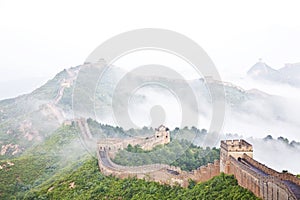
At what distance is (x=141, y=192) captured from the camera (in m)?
30.2

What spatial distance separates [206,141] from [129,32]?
19.9 metres

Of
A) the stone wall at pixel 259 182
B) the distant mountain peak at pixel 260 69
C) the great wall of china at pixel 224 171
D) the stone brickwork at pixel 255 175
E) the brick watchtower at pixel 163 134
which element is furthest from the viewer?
the distant mountain peak at pixel 260 69

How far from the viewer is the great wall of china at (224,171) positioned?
19.3m

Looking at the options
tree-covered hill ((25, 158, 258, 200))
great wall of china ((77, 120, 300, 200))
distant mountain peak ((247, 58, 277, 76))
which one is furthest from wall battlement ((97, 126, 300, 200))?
distant mountain peak ((247, 58, 277, 76))

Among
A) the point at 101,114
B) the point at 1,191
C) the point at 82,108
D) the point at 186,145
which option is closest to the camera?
the point at 186,145

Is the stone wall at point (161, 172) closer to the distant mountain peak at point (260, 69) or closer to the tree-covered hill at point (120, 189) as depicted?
the tree-covered hill at point (120, 189)

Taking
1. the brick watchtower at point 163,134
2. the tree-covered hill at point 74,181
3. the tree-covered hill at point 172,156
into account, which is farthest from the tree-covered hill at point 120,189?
the brick watchtower at point 163,134

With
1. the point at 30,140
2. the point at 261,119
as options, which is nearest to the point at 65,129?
the point at 30,140

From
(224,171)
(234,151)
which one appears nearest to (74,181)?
(224,171)

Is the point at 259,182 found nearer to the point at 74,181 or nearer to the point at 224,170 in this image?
the point at 224,170

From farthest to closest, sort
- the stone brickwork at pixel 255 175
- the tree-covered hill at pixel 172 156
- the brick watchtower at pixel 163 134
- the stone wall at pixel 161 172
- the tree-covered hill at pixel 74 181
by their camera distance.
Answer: the brick watchtower at pixel 163 134 < the tree-covered hill at pixel 172 156 < the stone wall at pixel 161 172 < the tree-covered hill at pixel 74 181 < the stone brickwork at pixel 255 175

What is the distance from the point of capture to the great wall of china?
19.3 meters

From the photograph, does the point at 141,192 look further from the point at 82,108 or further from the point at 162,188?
the point at 82,108

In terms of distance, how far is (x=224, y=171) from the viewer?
85.4 ft
